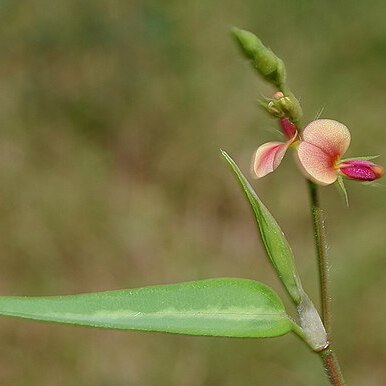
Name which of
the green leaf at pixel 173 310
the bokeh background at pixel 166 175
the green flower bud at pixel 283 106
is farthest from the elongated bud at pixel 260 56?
the bokeh background at pixel 166 175

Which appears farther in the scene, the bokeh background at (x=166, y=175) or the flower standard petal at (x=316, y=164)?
the bokeh background at (x=166, y=175)

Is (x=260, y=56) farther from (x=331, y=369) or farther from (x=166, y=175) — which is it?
(x=166, y=175)

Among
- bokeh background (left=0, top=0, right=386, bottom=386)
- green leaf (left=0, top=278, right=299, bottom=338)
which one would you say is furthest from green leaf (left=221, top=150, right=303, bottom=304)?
bokeh background (left=0, top=0, right=386, bottom=386)

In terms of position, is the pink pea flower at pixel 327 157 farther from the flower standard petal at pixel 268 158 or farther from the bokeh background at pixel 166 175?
the bokeh background at pixel 166 175

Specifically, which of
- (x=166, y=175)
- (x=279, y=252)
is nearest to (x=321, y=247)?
(x=279, y=252)

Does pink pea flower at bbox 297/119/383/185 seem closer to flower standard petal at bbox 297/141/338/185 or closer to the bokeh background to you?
flower standard petal at bbox 297/141/338/185

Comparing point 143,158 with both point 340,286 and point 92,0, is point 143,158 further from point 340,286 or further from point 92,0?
point 340,286
